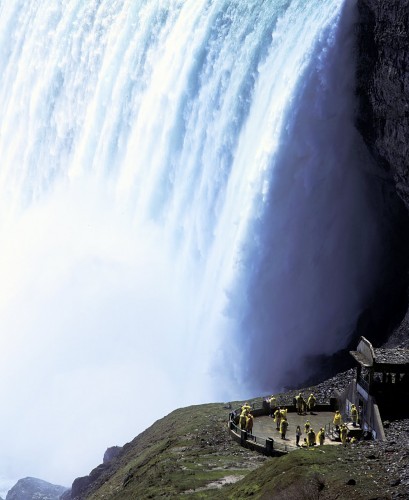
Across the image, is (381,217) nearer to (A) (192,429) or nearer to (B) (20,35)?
(A) (192,429)

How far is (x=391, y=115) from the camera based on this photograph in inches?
1966

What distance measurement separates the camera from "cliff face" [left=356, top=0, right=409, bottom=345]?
48.6 meters

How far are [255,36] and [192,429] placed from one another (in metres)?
25.5

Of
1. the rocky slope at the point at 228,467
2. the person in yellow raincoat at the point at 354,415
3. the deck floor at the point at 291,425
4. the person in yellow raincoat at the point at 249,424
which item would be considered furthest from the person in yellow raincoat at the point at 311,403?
the person in yellow raincoat at the point at 354,415

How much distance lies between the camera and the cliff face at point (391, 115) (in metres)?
48.6

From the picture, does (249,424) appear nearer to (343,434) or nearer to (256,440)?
(256,440)

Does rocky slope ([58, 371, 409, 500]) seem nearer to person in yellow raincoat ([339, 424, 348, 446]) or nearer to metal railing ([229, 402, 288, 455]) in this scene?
metal railing ([229, 402, 288, 455])

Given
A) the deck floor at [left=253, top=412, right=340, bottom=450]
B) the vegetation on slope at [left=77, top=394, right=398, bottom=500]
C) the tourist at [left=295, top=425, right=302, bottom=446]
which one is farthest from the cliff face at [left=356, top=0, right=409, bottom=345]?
the tourist at [left=295, top=425, right=302, bottom=446]

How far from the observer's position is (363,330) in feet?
176

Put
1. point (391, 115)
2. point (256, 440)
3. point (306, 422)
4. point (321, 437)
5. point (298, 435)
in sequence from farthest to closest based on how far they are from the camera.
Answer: point (391, 115)
point (306, 422)
point (256, 440)
point (298, 435)
point (321, 437)

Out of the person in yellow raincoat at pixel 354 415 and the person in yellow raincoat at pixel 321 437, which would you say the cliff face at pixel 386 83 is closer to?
the person in yellow raincoat at pixel 354 415

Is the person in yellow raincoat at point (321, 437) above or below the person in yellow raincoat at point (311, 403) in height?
below

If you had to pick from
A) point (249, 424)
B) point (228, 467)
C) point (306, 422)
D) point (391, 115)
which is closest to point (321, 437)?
point (228, 467)

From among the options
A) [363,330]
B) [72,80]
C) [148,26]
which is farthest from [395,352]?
[72,80]
